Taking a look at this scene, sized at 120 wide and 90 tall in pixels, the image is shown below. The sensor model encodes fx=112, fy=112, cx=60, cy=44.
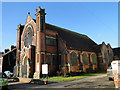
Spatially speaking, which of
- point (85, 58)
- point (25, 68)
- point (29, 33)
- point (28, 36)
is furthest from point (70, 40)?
point (25, 68)

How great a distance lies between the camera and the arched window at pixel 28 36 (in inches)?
1060

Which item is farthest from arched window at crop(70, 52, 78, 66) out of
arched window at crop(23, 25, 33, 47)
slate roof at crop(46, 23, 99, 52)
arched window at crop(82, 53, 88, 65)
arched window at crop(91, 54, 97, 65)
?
arched window at crop(23, 25, 33, 47)

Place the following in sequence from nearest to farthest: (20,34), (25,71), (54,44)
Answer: (25,71) → (54,44) → (20,34)

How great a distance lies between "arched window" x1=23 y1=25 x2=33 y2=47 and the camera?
2692cm

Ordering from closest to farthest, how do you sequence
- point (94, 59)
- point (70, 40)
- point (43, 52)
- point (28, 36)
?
1. point (43, 52)
2. point (28, 36)
3. point (70, 40)
4. point (94, 59)

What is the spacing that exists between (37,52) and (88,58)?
1576 centimetres

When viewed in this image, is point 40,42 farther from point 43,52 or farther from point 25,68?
point 25,68

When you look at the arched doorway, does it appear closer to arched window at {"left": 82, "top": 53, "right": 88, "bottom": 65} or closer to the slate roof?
the slate roof

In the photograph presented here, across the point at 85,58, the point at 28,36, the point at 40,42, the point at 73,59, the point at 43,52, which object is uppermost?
the point at 28,36

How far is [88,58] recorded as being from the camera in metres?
31.9

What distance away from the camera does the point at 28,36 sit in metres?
27.8

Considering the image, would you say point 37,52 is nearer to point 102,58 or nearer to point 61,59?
point 61,59

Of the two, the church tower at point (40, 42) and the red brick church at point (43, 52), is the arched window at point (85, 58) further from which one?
the church tower at point (40, 42)

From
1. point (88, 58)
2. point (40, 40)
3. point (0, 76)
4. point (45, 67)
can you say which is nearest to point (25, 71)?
point (40, 40)
